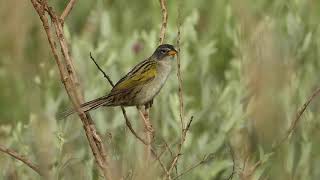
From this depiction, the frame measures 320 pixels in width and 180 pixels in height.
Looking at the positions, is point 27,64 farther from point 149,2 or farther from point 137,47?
point 149,2

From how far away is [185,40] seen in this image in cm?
617

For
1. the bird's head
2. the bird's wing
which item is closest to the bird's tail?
the bird's wing

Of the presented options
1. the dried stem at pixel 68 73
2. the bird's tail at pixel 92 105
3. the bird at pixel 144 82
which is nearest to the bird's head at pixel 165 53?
the bird at pixel 144 82

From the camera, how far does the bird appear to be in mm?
4074

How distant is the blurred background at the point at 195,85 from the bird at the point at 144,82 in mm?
225

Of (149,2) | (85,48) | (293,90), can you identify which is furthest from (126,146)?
(149,2)

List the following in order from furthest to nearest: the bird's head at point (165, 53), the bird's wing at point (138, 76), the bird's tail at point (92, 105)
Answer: the bird's head at point (165, 53) < the bird's wing at point (138, 76) < the bird's tail at point (92, 105)

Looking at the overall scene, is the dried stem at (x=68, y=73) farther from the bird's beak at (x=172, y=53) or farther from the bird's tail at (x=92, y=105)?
the bird's beak at (x=172, y=53)

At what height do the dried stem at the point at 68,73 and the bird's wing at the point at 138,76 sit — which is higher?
the bird's wing at the point at 138,76

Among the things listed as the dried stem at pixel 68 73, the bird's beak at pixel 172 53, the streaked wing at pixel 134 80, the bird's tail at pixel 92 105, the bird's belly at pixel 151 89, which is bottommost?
the dried stem at pixel 68 73

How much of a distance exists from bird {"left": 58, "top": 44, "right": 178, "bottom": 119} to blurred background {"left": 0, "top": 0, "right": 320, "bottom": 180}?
0.74 feet

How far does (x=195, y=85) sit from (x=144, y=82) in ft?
6.60

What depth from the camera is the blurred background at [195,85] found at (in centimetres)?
377

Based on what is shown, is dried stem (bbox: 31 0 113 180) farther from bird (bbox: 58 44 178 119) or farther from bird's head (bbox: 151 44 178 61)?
bird's head (bbox: 151 44 178 61)
